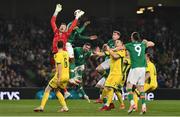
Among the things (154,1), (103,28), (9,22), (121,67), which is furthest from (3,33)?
(121,67)

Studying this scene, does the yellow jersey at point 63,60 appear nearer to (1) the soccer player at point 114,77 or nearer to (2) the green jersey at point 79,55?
(1) the soccer player at point 114,77

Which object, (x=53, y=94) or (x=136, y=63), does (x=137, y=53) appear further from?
(x=53, y=94)

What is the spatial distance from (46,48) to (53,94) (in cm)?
726

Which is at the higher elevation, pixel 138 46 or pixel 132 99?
pixel 138 46

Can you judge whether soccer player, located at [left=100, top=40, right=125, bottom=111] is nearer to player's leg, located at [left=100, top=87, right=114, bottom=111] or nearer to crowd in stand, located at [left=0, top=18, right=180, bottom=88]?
player's leg, located at [left=100, top=87, right=114, bottom=111]

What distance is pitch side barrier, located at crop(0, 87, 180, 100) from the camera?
30328mm

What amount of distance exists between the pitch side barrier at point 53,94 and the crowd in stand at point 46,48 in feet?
9.59

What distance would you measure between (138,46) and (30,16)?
19667 mm

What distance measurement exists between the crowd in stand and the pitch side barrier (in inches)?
115

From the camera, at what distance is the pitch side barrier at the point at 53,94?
30.3 m

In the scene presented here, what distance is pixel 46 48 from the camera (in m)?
37.7

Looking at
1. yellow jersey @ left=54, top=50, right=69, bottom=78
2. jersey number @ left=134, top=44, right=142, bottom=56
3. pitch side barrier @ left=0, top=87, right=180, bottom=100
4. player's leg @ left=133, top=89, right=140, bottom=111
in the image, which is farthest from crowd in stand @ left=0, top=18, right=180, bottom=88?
yellow jersey @ left=54, top=50, right=69, bottom=78

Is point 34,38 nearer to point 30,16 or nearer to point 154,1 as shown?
point 30,16

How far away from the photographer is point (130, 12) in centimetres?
4050
